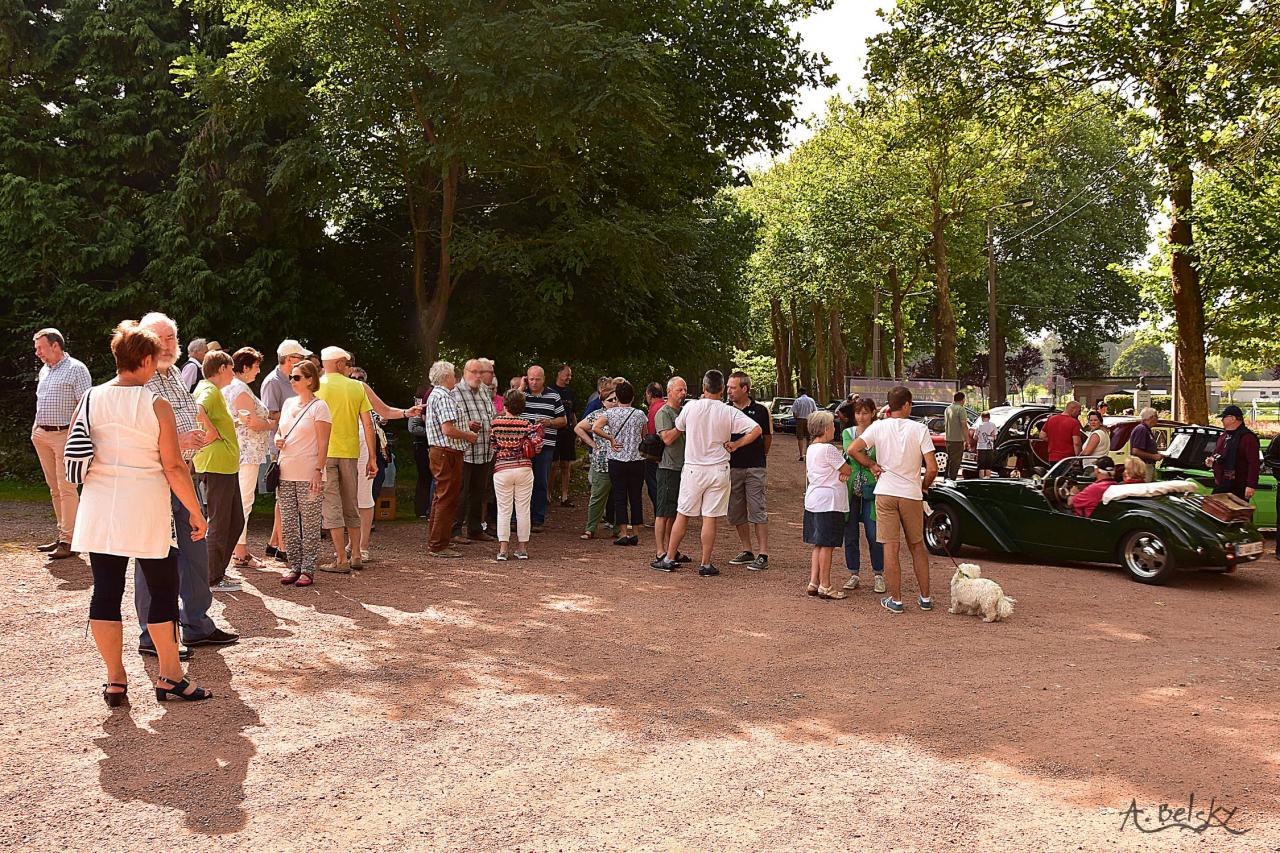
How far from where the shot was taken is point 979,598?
885cm

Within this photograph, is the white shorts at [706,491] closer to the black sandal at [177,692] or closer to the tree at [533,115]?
the black sandal at [177,692]

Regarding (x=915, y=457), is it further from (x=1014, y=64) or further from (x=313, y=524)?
(x=1014, y=64)

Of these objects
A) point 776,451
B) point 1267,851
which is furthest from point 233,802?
point 776,451

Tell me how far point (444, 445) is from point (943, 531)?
5.59 metres

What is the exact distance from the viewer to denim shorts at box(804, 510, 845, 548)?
31.6ft

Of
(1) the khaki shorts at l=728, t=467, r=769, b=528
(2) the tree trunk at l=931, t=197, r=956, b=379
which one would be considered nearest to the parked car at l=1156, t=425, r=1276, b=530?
(1) the khaki shorts at l=728, t=467, r=769, b=528

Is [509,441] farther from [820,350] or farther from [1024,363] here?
[1024,363]

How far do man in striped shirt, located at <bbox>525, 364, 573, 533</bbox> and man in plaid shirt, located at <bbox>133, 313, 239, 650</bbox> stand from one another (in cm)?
614

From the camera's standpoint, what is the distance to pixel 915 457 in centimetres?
898

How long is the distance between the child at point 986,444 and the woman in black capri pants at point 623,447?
7391mm

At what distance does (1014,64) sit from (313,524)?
14.0 m

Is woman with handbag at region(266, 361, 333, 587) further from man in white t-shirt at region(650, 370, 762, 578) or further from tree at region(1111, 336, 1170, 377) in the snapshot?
tree at region(1111, 336, 1170, 377)

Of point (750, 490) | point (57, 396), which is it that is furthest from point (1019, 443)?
point (57, 396)

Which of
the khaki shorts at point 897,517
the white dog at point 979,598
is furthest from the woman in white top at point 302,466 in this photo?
the white dog at point 979,598
